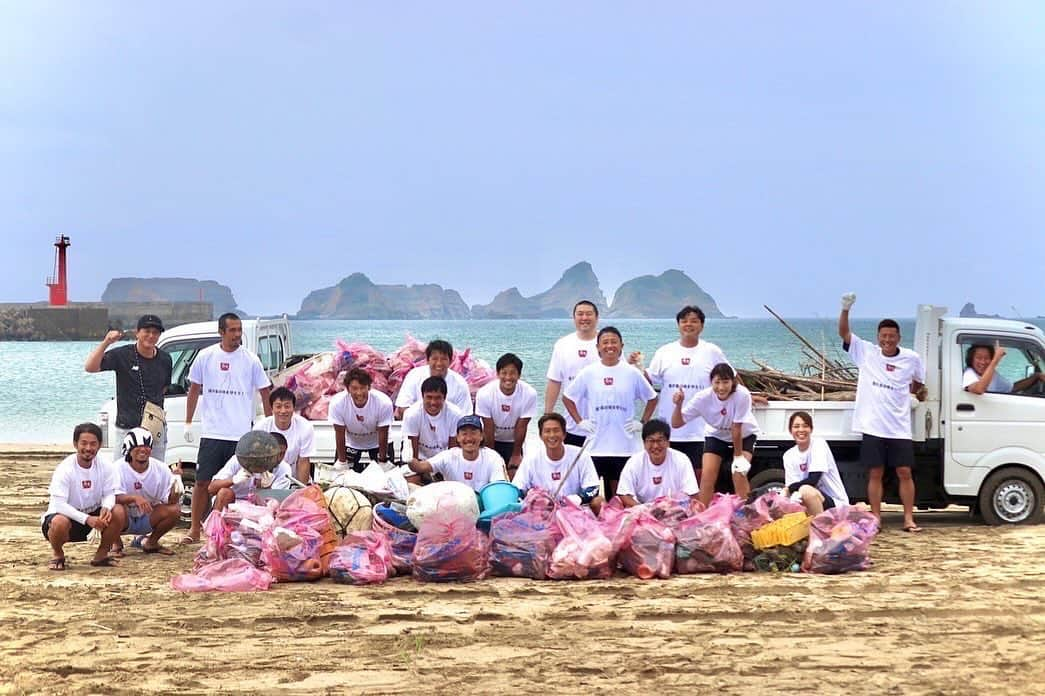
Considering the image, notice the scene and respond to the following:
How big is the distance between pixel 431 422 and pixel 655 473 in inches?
71.1

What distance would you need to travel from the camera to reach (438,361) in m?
9.85

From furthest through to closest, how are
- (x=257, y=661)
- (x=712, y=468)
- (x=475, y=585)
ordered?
(x=712, y=468)
(x=475, y=585)
(x=257, y=661)

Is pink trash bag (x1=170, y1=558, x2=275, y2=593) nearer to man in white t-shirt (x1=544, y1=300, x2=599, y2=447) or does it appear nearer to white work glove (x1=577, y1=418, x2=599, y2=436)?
white work glove (x1=577, y1=418, x2=599, y2=436)

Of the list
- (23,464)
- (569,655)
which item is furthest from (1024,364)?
(23,464)

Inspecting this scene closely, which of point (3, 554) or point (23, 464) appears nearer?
point (3, 554)

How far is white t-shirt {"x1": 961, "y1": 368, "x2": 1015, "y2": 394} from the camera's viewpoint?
1089 centimetres

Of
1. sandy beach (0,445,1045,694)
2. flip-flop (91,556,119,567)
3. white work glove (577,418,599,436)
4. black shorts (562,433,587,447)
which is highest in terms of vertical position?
white work glove (577,418,599,436)

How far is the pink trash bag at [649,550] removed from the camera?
8.64 metres

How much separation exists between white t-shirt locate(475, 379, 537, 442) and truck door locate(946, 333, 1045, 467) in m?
3.87

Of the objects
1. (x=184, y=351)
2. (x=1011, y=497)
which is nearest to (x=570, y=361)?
(x=184, y=351)

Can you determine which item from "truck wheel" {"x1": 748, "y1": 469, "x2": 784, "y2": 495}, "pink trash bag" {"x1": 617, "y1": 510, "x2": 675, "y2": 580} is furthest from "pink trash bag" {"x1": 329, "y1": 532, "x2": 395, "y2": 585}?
"truck wheel" {"x1": 748, "y1": 469, "x2": 784, "y2": 495}

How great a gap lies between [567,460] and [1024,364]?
4.83 metres

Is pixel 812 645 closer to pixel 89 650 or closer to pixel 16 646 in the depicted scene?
pixel 89 650

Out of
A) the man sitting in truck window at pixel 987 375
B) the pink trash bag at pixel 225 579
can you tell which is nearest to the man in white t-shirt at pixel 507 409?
the pink trash bag at pixel 225 579
